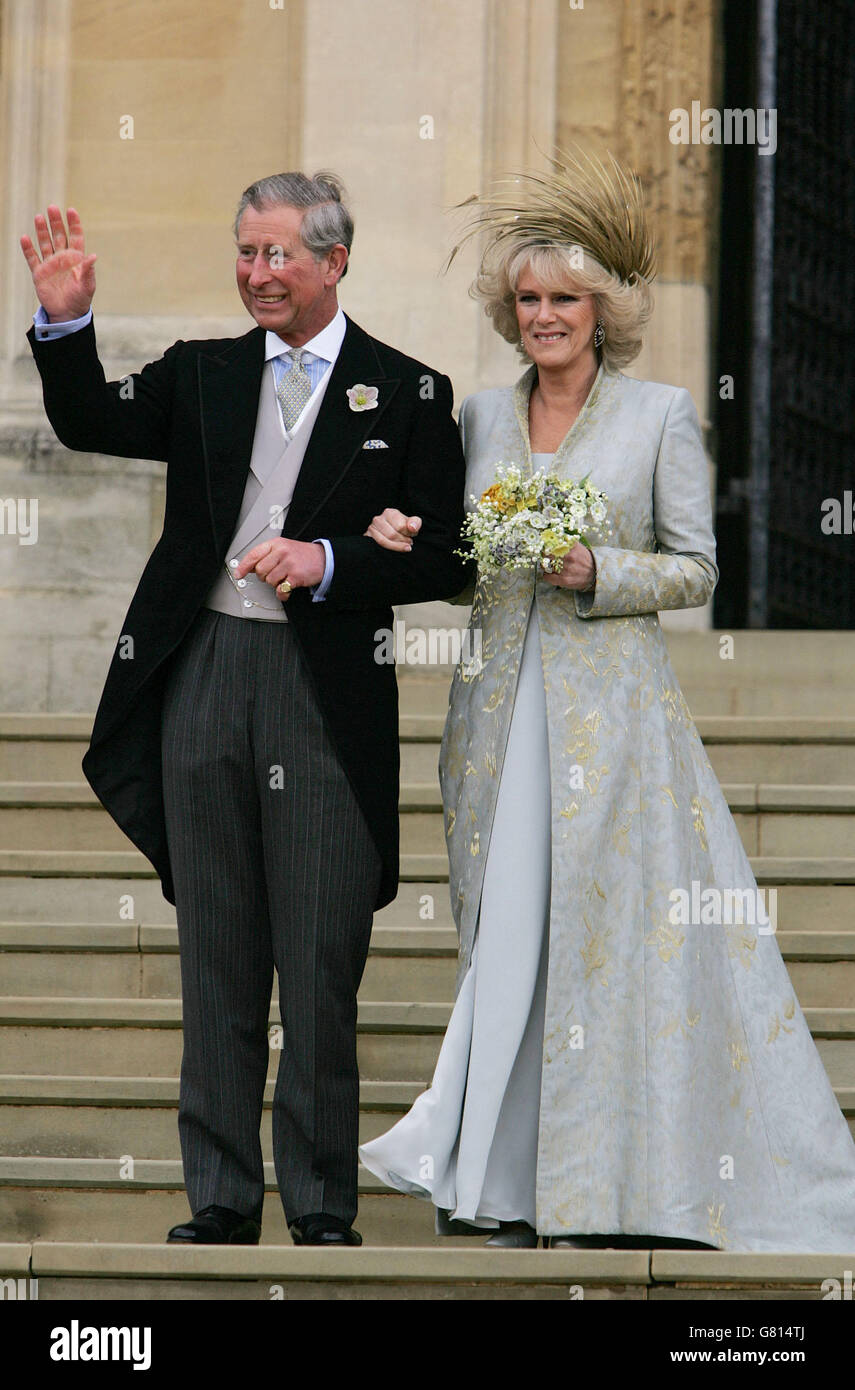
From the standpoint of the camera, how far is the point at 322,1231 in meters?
3.87

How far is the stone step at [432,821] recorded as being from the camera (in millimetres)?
6371

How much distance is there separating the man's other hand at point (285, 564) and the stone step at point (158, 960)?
75.2 inches

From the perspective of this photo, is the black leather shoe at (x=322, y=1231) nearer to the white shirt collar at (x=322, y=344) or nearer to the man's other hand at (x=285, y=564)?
the man's other hand at (x=285, y=564)

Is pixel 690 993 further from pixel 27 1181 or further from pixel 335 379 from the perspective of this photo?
pixel 27 1181

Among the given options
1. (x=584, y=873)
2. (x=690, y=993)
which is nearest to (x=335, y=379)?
(x=584, y=873)

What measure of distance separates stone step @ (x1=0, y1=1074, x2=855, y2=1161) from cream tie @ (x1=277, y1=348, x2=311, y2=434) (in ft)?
5.76

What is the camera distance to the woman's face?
4285mm

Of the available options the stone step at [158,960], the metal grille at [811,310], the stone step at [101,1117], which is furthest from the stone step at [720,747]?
the metal grille at [811,310]

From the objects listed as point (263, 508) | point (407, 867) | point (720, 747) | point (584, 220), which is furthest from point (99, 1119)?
point (720, 747)

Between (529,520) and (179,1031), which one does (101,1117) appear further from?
(529,520)

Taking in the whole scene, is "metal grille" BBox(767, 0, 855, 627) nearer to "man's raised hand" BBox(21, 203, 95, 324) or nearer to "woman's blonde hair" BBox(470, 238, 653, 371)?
"woman's blonde hair" BBox(470, 238, 653, 371)

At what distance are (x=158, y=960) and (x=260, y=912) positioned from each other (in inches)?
64.5

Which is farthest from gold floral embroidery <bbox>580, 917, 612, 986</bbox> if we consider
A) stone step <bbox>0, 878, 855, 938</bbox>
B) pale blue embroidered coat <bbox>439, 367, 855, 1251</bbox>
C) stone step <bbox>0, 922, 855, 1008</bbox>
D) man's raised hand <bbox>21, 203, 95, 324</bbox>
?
stone step <bbox>0, 878, 855, 938</bbox>

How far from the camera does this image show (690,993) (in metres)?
4.16
